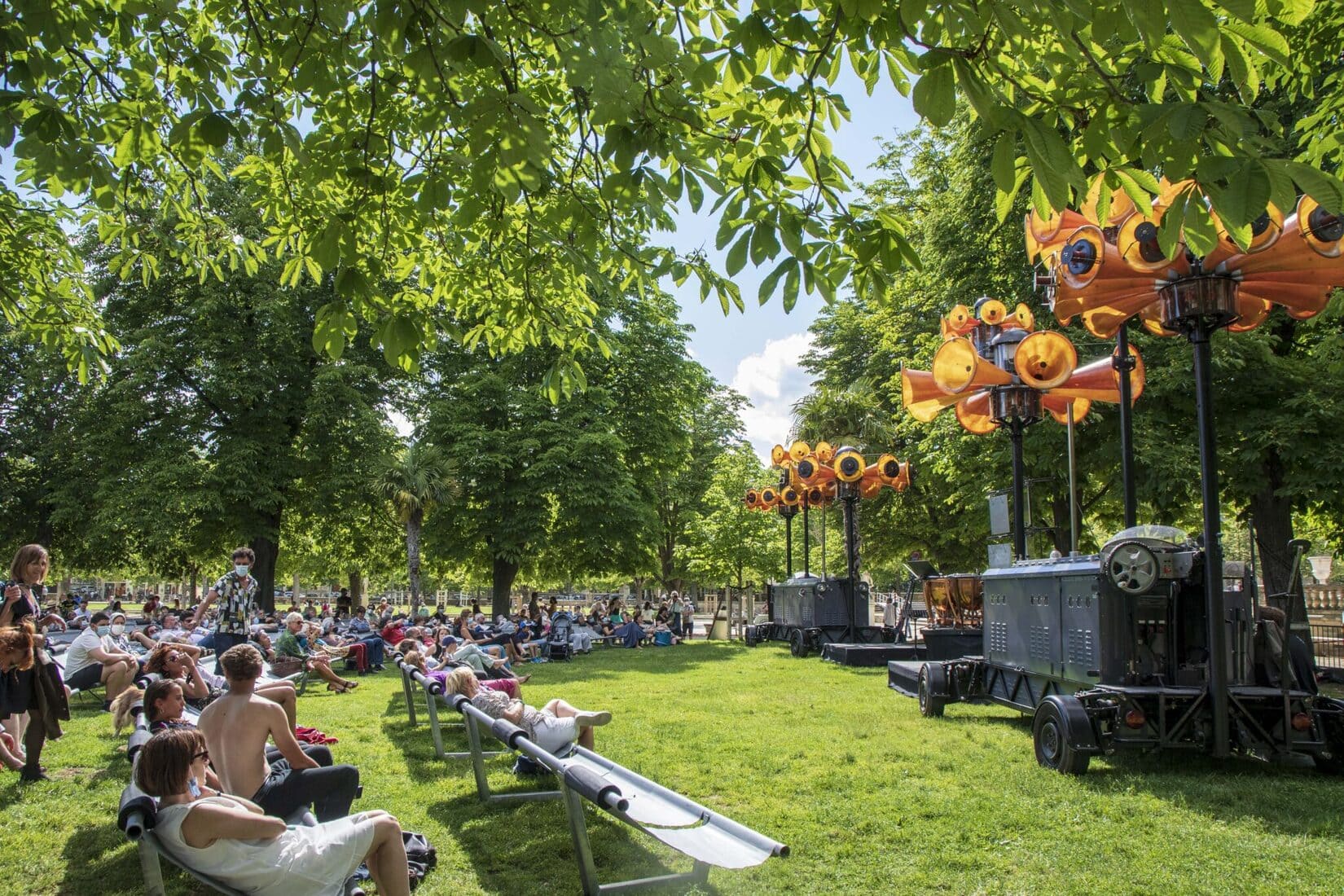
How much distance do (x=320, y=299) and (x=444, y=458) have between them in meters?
5.70

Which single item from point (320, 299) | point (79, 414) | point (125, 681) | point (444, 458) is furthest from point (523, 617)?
point (125, 681)

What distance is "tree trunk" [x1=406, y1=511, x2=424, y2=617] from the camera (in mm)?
28047

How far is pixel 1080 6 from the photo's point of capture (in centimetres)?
253

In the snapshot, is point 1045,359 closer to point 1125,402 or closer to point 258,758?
point 1125,402

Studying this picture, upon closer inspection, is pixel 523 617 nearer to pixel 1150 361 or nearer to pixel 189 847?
pixel 1150 361

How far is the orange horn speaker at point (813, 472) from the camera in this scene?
21719mm

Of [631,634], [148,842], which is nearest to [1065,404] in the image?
[148,842]

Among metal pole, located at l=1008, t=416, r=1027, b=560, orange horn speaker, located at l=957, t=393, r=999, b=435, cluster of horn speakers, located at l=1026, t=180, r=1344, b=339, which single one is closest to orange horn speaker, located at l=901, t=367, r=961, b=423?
orange horn speaker, located at l=957, t=393, r=999, b=435

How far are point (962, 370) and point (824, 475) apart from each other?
10.8 m

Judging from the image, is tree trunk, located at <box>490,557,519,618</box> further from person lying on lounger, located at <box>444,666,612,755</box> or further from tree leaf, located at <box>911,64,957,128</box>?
tree leaf, located at <box>911,64,957,128</box>

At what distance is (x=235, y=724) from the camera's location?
17.0 ft

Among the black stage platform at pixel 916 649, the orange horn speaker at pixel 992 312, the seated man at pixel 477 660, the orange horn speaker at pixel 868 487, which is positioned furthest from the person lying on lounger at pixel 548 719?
the orange horn speaker at pixel 868 487

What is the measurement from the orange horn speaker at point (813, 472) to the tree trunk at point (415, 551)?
1236 centimetres

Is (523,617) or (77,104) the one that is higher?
(77,104)
